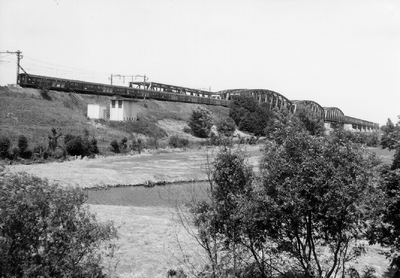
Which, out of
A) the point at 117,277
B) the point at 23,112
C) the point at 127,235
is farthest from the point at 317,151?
the point at 23,112

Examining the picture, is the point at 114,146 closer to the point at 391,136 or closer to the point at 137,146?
the point at 137,146

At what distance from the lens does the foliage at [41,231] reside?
9484 mm

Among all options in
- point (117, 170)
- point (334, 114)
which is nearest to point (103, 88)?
point (117, 170)

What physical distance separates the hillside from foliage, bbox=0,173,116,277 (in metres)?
36.0

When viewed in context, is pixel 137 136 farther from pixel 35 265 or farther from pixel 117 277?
pixel 35 265

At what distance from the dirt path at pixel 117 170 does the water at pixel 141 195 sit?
128 cm

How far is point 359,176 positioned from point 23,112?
5168cm

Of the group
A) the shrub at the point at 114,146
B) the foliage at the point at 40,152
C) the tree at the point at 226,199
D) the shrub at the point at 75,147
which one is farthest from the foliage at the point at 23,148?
the tree at the point at 226,199

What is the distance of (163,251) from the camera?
17.2 m

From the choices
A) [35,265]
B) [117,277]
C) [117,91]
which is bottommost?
[117,277]

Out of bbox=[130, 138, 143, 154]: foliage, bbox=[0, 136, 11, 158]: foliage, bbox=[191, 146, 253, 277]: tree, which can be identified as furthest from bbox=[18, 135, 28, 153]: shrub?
bbox=[191, 146, 253, 277]: tree

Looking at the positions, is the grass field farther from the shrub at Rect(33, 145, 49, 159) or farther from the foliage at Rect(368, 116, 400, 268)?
the foliage at Rect(368, 116, 400, 268)

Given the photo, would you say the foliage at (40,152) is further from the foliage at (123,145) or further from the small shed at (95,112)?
the small shed at (95,112)

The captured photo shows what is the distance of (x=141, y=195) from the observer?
31.2 meters
